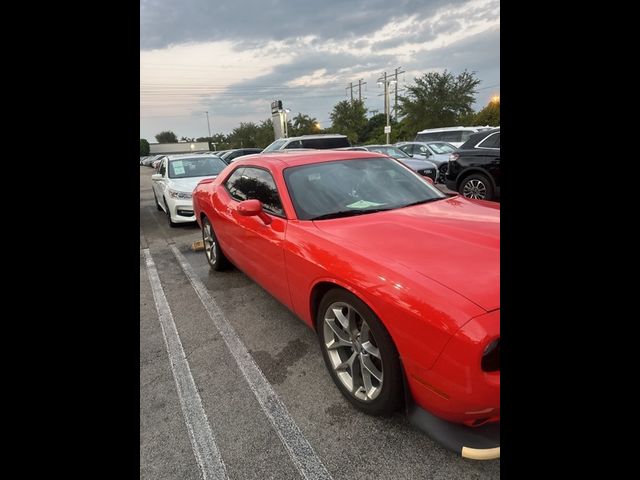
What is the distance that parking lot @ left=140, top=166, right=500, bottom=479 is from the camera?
1.80 metres

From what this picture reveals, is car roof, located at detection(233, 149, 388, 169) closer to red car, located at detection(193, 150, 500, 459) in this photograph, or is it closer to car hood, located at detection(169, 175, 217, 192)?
red car, located at detection(193, 150, 500, 459)

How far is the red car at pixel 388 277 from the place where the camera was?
1515 mm

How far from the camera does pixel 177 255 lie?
18.8 ft

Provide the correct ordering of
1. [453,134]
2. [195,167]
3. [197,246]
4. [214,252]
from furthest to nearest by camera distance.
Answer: [453,134] → [195,167] → [197,246] → [214,252]

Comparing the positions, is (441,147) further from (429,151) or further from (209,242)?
(209,242)

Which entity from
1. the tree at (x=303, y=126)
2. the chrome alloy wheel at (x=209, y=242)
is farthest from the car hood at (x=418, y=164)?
the tree at (x=303, y=126)

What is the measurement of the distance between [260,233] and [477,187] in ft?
19.6

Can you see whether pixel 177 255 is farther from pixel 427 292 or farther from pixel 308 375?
pixel 427 292

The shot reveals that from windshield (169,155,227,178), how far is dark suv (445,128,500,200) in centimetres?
544

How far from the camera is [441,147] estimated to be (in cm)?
1314

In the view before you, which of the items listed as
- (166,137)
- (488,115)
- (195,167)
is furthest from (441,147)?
(166,137)
